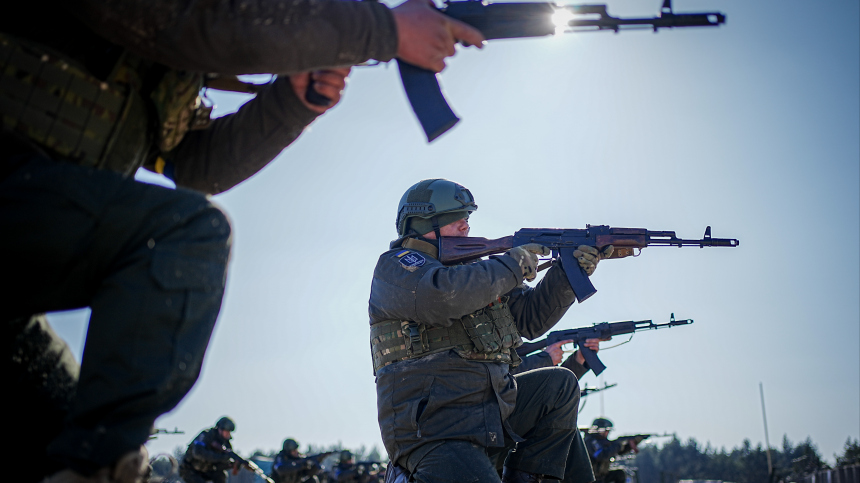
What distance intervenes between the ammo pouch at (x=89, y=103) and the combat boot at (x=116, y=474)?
801 mm

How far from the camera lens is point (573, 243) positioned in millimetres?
6027

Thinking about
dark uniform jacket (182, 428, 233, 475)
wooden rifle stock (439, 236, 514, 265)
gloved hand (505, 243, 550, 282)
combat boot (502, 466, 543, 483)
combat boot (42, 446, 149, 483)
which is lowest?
combat boot (42, 446, 149, 483)

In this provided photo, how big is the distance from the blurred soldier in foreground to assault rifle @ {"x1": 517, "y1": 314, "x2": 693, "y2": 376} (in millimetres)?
10077

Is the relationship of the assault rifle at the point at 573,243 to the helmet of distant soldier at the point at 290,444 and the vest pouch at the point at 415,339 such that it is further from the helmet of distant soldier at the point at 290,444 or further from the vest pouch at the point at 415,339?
the helmet of distant soldier at the point at 290,444

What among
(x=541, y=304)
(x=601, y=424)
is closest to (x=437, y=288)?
(x=541, y=304)

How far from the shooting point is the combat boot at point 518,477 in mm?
4008

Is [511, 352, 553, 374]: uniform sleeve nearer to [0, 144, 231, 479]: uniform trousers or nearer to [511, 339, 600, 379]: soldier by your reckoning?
[511, 339, 600, 379]: soldier

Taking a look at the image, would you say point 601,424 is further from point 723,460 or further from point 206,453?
point 723,460

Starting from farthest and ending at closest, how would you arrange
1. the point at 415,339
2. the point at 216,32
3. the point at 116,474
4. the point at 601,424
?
the point at 601,424 < the point at 415,339 < the point at 216,32 < the point at 116,474

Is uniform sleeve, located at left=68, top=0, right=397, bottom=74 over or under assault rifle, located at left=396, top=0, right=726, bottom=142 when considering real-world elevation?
under

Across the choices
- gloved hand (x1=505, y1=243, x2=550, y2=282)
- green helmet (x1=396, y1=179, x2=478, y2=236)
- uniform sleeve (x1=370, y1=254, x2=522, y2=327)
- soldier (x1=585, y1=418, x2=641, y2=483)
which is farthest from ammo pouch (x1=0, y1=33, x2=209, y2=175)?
soldier (x1=585, y1=418, x2=641, y2=483)

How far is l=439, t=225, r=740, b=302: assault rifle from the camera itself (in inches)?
190

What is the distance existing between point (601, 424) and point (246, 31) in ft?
54.9

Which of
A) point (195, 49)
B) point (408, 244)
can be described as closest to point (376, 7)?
point (195, 49)
